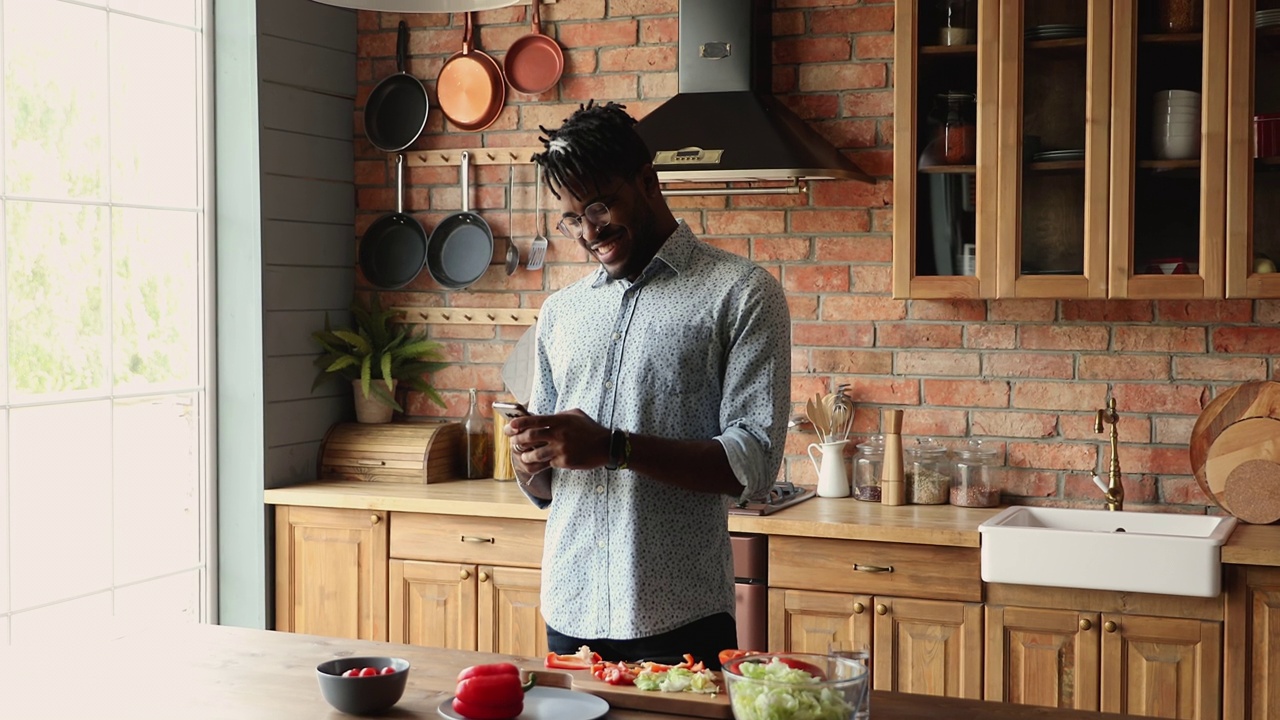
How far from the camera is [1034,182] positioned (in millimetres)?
3316

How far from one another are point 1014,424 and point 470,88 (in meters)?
1.96

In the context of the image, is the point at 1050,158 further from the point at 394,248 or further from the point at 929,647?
the point at 394,248

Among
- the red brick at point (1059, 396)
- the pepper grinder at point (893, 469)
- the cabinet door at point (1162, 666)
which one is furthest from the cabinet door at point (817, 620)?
the red brick at point (1059, 396)

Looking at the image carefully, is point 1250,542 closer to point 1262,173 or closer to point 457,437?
point 1262,173

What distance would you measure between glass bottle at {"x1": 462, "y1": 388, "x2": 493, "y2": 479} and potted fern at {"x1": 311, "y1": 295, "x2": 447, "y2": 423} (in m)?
0.17

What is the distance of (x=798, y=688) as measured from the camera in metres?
1.53

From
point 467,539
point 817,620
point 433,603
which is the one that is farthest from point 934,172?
point 433,603

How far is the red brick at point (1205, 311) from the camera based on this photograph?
11.2ft

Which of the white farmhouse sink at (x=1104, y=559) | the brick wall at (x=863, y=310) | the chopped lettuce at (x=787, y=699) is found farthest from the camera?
the brick wall at (x=863, y=310)

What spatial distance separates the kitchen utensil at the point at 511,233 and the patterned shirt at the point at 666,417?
1.84 meters

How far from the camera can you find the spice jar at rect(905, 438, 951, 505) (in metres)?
3.55

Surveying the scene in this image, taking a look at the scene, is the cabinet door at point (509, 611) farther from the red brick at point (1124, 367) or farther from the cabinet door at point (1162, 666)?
the red brick at point (1124, 367)

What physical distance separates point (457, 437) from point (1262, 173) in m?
2.39

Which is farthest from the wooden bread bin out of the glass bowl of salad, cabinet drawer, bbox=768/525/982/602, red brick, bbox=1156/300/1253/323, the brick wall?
the glass bowl of salad
